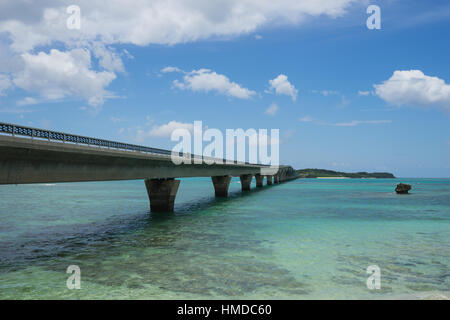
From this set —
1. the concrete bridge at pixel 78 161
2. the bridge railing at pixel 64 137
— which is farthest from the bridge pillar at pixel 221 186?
the bridge railing at pixel 64 137

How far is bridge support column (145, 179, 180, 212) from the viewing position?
36.2 m

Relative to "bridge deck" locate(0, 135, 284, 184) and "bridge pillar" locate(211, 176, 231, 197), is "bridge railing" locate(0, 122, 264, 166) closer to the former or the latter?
"bridge deck" locate(0, 135, 284, 184)

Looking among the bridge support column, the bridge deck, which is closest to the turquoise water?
the bridge deck

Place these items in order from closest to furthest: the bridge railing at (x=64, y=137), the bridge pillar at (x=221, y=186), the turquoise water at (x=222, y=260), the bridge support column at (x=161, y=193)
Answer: the turquoise water at (x=222, y=260), the bridge railing at (x=64, y=137), the bridge support column at (x=161, y=193), the bridge pillar at (x=221, y=186)

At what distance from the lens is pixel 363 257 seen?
52.6ft

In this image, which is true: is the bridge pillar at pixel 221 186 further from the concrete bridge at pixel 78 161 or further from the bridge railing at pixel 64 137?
the bridge railing at pixel 64 137

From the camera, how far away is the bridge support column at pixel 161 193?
3622cm

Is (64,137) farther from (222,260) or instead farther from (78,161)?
(222,260)

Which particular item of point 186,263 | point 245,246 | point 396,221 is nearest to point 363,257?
point 245,246

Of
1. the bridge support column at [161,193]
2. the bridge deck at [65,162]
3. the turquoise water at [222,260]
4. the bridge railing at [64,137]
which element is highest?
the bridge railing at [64,137]

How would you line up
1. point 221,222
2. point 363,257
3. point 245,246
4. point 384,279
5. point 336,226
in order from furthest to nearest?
point 221,222 < point 336,226 < point 245,246 < point 363,257 < point 384,279
